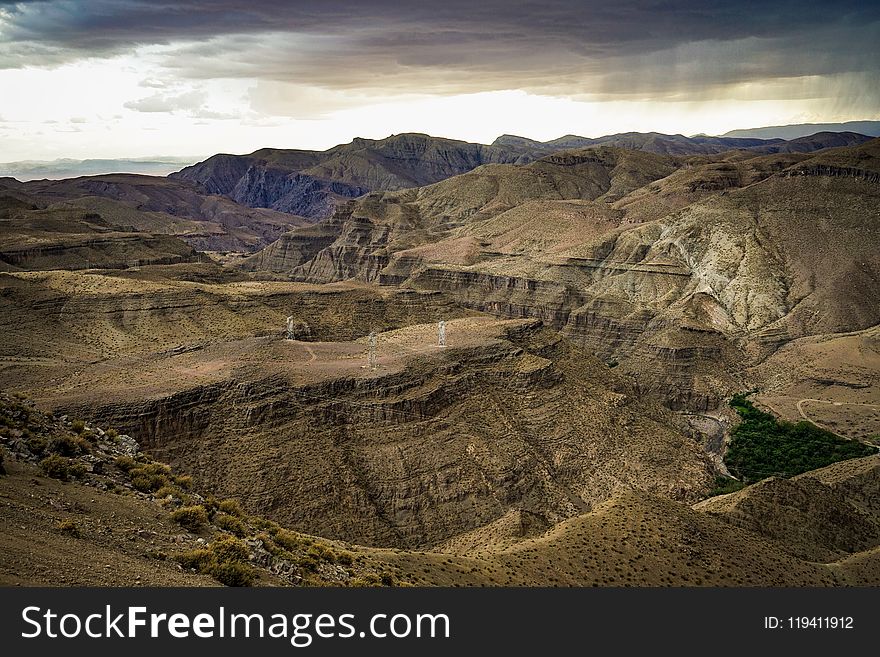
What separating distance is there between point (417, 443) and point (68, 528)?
46.6 meters

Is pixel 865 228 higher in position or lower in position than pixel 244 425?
higher

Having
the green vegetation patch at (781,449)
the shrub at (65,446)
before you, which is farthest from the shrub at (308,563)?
the green vegetation patch at (781,449)

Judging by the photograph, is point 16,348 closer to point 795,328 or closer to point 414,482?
point 414,482

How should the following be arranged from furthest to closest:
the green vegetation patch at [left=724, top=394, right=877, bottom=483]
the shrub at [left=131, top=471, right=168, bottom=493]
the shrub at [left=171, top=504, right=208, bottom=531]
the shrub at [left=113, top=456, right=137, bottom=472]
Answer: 1. the green vegetation patch at [left=724, top=394, right=877, bottom=483]
2. the shrub at [left=113, top=456, right=137, bottom=472]
3. the shrub at [left=131, top=471, right=168, bottom=493]
4. the shrub at [left=171, top=504, right=208, bottom=531]

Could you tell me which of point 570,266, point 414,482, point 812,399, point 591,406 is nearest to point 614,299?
point 570,266

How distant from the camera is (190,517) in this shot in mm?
29938

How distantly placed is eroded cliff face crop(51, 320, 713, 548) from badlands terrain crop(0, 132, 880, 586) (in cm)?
23

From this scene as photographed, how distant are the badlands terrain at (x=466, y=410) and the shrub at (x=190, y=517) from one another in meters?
0.10

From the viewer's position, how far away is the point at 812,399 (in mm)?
114625

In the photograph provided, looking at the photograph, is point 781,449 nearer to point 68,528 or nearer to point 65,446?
point 65,446

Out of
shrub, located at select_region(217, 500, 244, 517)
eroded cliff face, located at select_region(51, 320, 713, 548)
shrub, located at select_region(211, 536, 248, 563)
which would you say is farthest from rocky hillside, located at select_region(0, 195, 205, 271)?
shrub, located at select_region(211, 536, 248, 563)

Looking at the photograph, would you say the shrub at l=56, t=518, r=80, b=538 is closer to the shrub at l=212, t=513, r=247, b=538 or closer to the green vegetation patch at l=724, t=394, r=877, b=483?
the shrub at l=212, t=513, r=247, b=538

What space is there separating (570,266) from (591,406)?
8785 centimetres

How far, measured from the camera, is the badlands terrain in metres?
32.3
